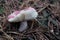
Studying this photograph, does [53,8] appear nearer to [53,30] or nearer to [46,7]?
[46,7]

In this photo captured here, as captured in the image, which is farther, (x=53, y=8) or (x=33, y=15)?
(x=53, y=8)

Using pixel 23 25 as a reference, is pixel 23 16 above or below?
above

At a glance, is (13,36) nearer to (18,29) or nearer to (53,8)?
(18,29)

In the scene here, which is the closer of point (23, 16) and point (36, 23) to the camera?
point (23, 16)

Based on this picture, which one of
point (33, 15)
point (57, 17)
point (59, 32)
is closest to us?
point (33, 15)

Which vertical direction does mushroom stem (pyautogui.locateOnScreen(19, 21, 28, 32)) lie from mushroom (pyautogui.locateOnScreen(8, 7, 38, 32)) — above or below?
below

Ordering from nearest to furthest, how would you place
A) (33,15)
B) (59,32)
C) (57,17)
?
(33,15), (59,32), (57,17)

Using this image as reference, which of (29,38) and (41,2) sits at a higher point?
(41,2)

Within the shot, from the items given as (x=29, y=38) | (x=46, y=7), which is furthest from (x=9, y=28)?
(x=46, y=7)

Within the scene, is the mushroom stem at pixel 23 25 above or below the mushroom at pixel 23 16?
below

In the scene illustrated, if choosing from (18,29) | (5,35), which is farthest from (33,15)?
(5,35)

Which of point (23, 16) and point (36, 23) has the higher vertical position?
point (23, 16)
